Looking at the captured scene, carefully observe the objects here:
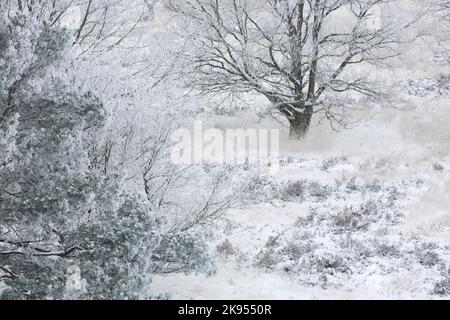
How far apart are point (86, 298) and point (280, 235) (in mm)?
4808

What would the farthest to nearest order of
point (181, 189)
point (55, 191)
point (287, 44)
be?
point (287, 44) < point (181, 189) < point (55, 191)

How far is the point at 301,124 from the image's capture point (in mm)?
16781

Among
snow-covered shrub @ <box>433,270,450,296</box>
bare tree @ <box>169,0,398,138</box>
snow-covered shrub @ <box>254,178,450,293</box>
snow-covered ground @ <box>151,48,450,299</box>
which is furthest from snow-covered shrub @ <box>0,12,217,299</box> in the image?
bare tree @ <box>169,0,398,138</box>

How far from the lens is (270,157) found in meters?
15.2

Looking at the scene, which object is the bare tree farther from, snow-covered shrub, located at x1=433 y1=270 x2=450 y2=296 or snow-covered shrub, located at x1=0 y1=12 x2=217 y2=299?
snow-covered shrub, located at x1=0 y1=12 x2=217 y2=299

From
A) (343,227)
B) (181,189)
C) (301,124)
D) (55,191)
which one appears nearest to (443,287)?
(343,227)

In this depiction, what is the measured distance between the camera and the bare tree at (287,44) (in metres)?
15.5

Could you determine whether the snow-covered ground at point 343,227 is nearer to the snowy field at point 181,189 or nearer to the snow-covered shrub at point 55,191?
the snowy field at point 181,189

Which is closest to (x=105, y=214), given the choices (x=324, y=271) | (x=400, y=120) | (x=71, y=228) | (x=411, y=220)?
(x=71, y=228)

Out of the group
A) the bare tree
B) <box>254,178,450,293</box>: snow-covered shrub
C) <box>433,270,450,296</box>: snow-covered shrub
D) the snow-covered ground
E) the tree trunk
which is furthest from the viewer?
the tree trunk

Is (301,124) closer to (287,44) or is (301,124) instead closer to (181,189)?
(287,44)

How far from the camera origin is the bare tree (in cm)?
1545

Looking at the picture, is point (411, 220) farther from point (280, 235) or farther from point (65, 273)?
point (65, 273)

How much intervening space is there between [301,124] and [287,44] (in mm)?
2497
